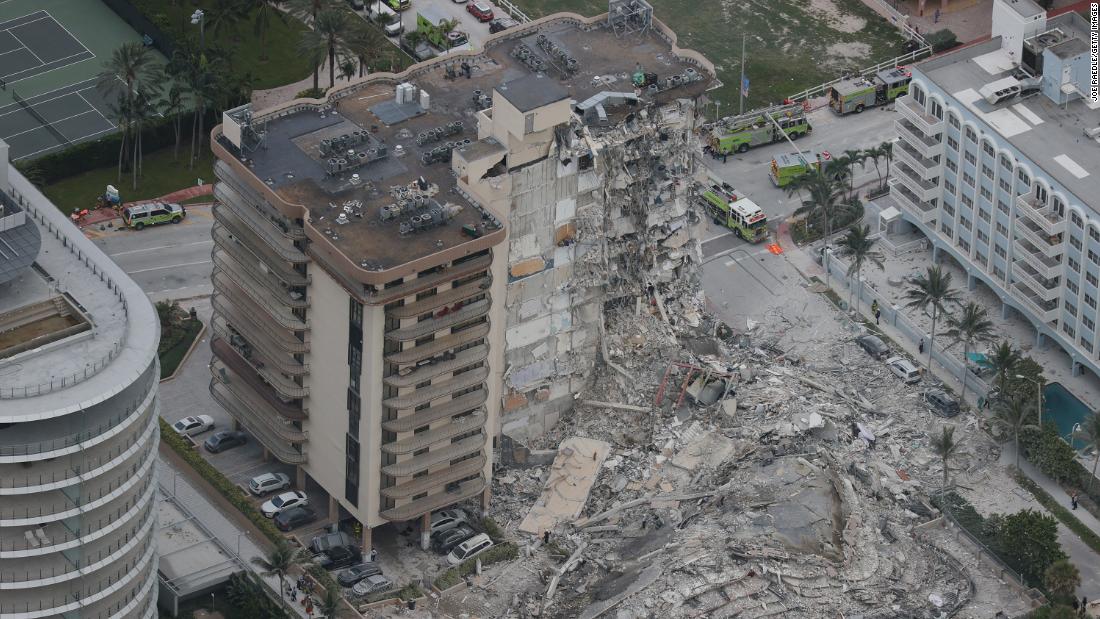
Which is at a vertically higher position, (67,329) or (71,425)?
(67,329)

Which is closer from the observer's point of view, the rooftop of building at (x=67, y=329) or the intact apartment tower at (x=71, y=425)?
the rooftop of building at (x=67, y=329)

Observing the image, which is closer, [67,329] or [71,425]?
[71,425]

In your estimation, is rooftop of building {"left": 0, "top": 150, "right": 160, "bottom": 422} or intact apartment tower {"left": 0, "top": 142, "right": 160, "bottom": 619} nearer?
rooftop of building {"left": 0, "top": 150, "right": 160, "bottom": 422}
